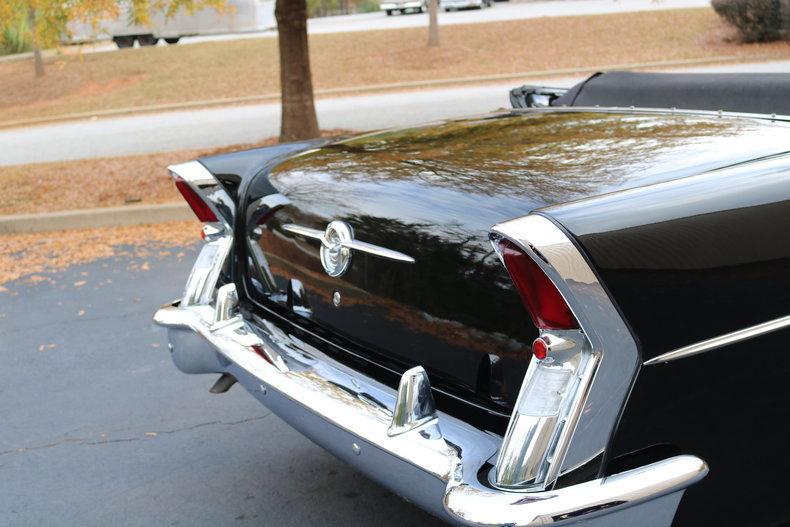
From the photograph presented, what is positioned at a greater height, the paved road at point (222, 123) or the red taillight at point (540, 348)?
the red taillight at point (540, 348)

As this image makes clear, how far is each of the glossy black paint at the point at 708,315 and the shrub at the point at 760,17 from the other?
1948 cm

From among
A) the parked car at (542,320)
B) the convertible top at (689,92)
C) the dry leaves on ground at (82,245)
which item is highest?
the convertible top at (689,92)

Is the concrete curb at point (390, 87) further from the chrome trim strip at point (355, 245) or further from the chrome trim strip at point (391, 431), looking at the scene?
the chrome trim strip at point (355, 245)

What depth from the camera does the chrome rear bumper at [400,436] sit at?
1.95 meters

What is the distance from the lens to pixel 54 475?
12.1ft

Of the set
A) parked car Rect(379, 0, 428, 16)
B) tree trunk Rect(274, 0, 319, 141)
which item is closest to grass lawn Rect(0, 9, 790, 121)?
tree trunk Rect(274, 0, 319, 141)

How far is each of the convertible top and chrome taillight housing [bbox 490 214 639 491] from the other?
81.7 inches

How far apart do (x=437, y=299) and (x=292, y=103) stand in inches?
307

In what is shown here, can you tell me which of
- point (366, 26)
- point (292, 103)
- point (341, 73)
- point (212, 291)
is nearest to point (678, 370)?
point (212, 291)

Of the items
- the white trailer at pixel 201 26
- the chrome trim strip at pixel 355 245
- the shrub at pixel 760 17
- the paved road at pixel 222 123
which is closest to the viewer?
the chrome trim strip at pixel 355 245

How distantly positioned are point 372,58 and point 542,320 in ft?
66.4

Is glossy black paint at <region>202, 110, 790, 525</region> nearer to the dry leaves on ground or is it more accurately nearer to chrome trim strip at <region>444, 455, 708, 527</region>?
chrome trim strip at <region>444, 455, 708, 527</region>

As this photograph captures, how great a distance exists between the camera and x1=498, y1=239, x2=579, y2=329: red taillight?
1.98 metres

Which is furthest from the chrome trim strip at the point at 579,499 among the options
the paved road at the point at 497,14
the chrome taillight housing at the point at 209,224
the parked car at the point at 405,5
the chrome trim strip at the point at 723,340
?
the parked car at the point at 405,5
